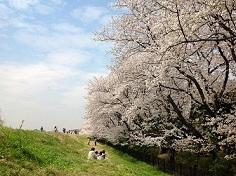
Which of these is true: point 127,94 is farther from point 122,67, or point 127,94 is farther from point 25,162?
point 25,162

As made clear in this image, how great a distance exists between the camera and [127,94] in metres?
41.7

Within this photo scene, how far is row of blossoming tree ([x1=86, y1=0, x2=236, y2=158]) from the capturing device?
64.5ft

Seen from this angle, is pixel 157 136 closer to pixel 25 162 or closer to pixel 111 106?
pixel 111 106

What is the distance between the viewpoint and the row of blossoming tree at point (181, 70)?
19672 millimetres

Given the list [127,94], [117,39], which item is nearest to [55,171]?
[117,39]

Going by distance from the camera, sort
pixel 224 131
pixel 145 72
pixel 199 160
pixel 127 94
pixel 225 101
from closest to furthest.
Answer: pixel 224 131, pixel 145 72, pixel 225 101, pixel 199 160, pixel 127 94

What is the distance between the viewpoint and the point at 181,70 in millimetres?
26875

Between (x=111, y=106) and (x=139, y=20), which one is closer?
(x=139, y=20)

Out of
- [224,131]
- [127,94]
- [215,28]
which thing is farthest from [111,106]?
[215,28]

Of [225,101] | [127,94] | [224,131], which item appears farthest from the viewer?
[127,94]

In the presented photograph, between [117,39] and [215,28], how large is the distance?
28.4ft

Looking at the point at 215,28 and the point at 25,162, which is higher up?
the point at 215,28

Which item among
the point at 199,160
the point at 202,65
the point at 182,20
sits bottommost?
the point at 199,160

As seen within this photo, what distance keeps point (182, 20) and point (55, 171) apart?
7919mm
